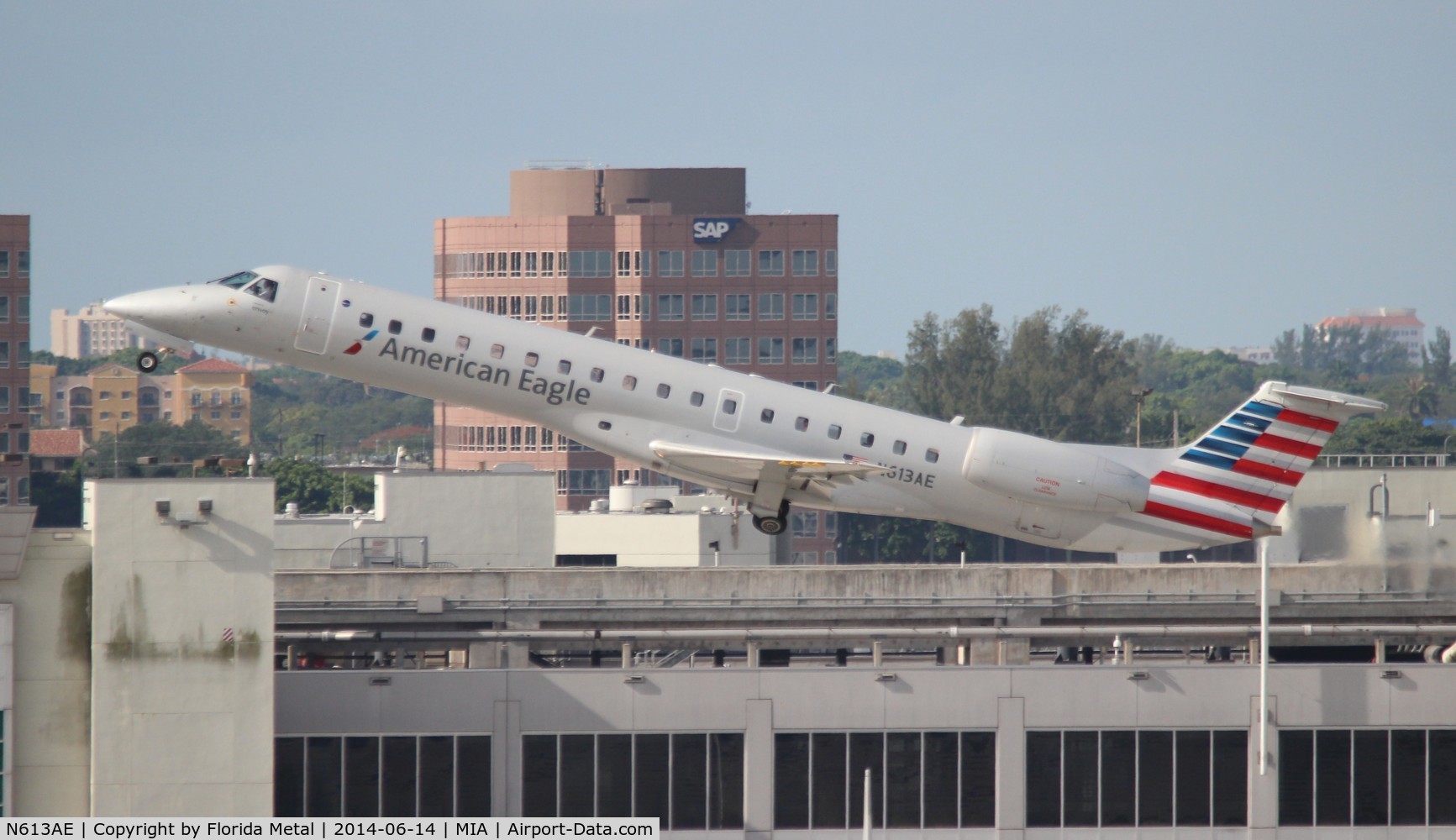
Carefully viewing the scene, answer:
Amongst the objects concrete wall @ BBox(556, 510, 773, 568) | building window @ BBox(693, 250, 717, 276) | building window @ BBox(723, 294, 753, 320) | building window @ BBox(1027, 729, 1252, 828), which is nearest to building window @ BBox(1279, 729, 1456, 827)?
building window @ BBox(1027, 729, 1252, 828)

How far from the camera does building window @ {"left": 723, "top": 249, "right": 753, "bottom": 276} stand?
455 feet

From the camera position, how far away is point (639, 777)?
35656mm

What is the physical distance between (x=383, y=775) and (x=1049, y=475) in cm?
1654

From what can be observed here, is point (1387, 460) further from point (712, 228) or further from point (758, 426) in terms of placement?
point (758, 426)

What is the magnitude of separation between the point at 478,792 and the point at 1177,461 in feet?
61.1

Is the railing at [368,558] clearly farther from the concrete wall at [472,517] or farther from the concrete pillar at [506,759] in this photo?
the concrete pillar at [506,759]

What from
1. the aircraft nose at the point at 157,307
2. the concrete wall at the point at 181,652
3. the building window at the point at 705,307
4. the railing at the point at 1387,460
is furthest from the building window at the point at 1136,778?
the building window at the point at 705,307

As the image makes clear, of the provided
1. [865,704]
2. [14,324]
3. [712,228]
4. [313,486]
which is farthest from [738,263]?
[865,704]

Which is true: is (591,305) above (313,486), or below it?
above

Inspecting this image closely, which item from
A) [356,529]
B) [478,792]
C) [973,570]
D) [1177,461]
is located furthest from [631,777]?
[356,529]

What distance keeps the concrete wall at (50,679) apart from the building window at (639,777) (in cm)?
847

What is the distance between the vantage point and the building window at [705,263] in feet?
457

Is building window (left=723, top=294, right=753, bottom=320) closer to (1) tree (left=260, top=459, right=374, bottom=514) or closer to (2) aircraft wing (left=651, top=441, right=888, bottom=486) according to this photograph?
(1) tree (left=260, top=459, right=374, bottom=514)

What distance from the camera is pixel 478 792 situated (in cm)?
3522
